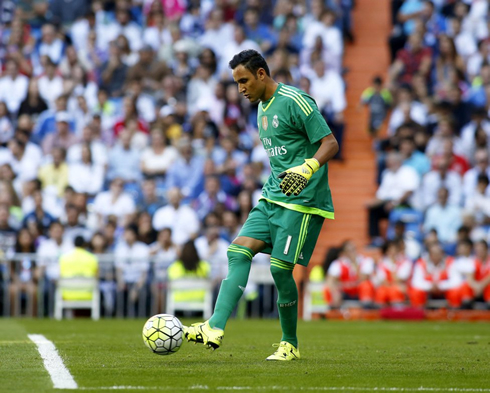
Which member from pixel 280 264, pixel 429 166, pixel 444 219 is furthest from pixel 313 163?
pixel 429 166

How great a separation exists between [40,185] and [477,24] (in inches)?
413

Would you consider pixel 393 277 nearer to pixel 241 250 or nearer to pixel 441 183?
pixel 441 183

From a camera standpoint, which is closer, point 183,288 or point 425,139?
point 183,288

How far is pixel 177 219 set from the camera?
18219mm

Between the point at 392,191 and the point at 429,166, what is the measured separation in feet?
3.13

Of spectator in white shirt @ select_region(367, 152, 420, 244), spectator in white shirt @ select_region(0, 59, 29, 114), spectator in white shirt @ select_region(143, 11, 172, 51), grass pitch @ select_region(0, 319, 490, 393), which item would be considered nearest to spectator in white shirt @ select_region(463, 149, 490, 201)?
spectator in white shirt @ select_region(367, 152, 420, 244)

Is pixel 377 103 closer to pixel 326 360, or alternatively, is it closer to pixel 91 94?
pixel 91 94

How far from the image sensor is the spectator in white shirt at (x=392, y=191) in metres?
18.6

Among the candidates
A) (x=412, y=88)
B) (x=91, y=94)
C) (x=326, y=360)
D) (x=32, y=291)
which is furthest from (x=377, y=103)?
(x=326, y=360)

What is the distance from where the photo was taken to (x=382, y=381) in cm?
641

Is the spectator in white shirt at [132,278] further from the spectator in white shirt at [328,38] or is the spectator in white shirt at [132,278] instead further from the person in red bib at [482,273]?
the spectator in white shirt at [328,38]

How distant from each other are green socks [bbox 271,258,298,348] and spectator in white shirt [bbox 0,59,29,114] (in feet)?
48.6

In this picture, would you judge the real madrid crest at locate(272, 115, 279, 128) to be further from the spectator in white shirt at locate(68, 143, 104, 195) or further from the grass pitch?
the spectator in white shirt at locate(68, 143, 104, 195)

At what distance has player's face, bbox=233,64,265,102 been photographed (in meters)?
7.71
